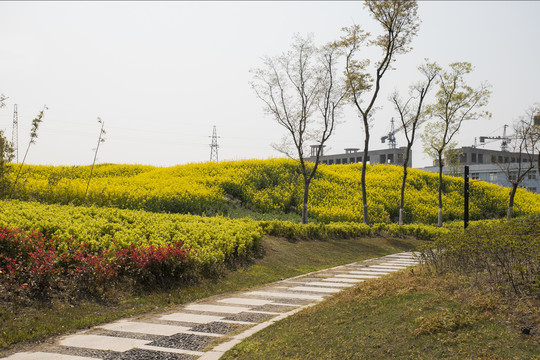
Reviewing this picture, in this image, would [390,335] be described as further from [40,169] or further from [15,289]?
[40,169]

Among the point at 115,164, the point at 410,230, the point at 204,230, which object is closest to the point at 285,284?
the point at 204,230

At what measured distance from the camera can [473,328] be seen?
497 cm

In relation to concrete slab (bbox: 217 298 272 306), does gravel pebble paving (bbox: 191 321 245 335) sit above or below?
→ above

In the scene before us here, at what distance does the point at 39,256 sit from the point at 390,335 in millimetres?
6128

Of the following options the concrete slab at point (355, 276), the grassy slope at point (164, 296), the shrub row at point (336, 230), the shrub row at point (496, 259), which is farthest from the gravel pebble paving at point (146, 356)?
the shrub row at point (336, 230)

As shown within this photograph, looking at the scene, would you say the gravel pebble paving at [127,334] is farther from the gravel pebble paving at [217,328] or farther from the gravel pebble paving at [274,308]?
the gravel pebble paving at [274,308]

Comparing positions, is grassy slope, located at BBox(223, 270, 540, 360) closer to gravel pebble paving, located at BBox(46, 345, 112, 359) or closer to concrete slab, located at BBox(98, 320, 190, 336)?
concrete slab, located at BBox(98, 320, 190, 336)

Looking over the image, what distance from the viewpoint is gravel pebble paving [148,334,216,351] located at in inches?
247

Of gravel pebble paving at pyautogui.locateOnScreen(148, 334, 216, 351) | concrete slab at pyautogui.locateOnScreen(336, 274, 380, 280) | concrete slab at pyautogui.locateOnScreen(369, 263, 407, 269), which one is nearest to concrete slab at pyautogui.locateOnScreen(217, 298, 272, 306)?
gravel pebble paving at pyautogui.locateOnScreen(148, 334, 216, 351)

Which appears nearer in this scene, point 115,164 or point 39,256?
point 39,256

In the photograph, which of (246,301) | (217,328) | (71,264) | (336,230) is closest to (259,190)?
(336,230)

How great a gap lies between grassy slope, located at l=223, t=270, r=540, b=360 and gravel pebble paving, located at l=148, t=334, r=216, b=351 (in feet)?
1.94

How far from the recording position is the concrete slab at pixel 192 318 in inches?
302

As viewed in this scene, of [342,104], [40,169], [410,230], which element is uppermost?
[342,104]
